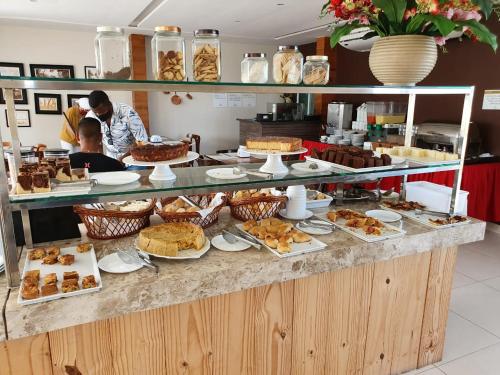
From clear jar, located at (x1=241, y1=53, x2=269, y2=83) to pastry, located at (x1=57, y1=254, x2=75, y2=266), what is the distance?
36.1 inches

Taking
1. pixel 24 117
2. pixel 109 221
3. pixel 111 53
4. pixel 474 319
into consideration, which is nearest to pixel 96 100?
pixel 109 221

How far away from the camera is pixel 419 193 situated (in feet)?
6.81

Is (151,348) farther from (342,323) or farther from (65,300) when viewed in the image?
(342,323)

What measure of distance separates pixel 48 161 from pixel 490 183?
3.74 m

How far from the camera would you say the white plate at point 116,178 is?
133 centimetres

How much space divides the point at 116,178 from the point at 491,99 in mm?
4020

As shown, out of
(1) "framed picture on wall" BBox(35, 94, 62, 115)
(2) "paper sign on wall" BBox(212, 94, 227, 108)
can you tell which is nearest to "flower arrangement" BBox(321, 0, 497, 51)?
(1) "framed picture on wall" BBox(35, 94, 62, 115)

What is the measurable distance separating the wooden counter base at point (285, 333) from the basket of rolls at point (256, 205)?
37 cm

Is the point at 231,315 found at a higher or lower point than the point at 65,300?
→ lower

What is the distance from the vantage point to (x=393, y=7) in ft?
4.82

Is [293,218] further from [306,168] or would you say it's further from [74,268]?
[74,268]

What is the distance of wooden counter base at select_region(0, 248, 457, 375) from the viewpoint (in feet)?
3.92

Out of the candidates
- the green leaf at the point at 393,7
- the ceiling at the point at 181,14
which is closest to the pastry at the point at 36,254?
the green leaf at the point at 393,7

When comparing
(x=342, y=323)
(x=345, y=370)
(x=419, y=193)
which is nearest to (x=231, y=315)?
(x=342, y=323)
